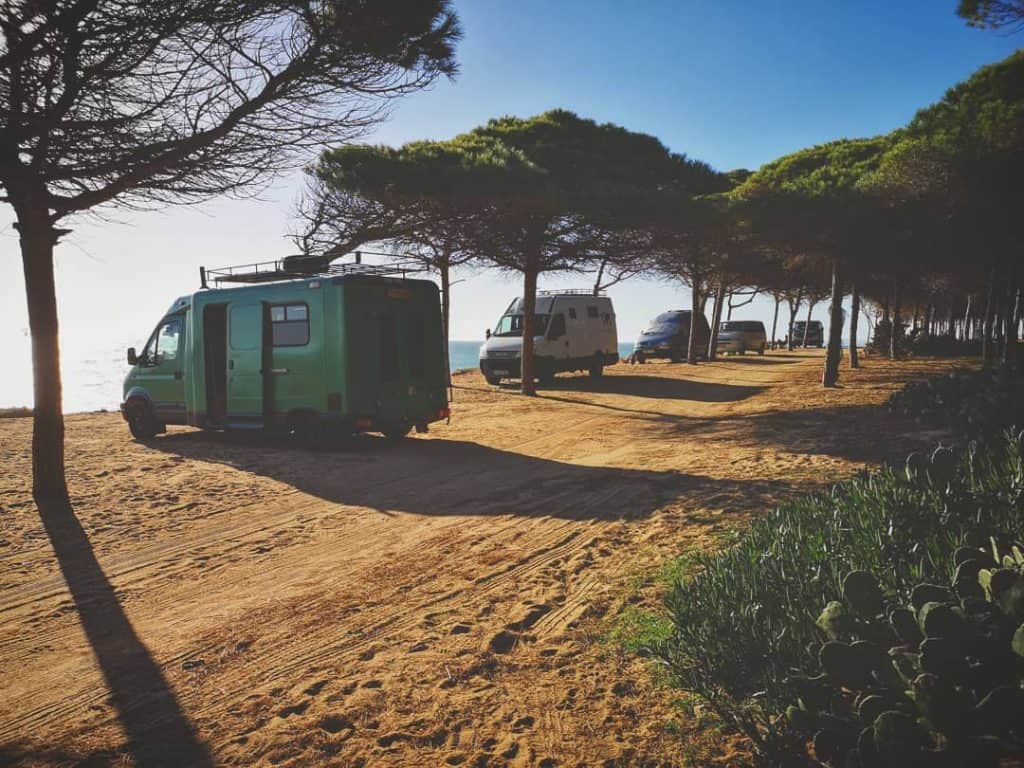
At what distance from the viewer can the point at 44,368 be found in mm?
7551

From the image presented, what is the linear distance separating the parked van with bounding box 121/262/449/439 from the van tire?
101 millimetres

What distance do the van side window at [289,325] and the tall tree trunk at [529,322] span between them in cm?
928

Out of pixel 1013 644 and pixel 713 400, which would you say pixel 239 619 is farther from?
pixel 713 400

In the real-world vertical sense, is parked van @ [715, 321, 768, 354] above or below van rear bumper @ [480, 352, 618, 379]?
above

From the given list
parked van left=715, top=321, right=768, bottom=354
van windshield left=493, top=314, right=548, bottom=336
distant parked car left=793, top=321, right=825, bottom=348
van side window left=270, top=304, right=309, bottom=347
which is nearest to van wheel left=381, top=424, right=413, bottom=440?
van side window left=270, top=304, right=309, bottom=347

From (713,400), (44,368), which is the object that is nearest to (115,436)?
(44,368)

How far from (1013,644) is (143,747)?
3.42 meters

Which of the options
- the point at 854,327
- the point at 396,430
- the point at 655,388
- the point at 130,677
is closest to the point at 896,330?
the point at 854,327

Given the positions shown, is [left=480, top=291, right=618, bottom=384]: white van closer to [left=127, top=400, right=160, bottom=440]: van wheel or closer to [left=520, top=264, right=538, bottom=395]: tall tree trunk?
[left=520, top=264, right=538, bottom=395]: tall tree trunk

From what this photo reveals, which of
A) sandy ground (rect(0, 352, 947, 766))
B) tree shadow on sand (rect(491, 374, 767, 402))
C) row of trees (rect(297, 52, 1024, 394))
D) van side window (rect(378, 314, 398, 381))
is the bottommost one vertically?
sandy ground (rect(0, 352, 947, 766))

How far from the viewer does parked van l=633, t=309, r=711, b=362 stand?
31828 millimetres

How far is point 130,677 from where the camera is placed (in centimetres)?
366

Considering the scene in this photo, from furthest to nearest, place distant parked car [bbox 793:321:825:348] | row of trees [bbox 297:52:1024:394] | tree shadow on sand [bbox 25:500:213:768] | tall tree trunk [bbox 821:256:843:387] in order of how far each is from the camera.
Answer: distant parked car [bbox 793:321:825:348], tall tree trunk [bbox 821:256:843:387], row of trees [bbox 297:52:1024:394], tree shadow on sand [bbox 25:500:213:768]

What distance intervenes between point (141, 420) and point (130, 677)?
10.2 metres
